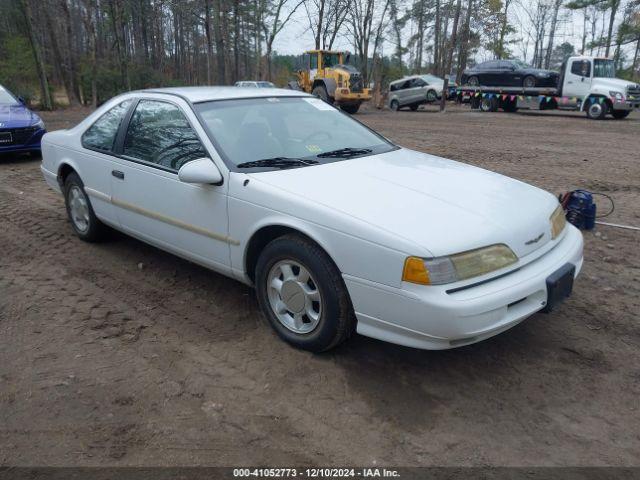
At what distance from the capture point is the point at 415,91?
27422mm

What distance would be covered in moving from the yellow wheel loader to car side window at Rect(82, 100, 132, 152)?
62.2 feet

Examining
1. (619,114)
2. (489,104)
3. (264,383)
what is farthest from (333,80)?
(264,383)

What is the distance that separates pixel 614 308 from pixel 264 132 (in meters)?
2.82

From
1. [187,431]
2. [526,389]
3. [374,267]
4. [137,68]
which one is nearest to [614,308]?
[526,389]

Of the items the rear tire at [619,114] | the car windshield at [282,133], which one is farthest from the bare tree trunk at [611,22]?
the car windshield at [282,133]

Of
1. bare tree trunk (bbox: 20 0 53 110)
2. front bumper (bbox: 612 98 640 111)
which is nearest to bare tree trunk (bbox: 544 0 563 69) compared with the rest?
front bumper (bbox: 612 98 640 111)

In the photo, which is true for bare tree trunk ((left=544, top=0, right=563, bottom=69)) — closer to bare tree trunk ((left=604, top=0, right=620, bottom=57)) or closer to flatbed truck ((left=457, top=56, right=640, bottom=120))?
bare tree trunk ((left=604, top=0, right=620, bottom=57))

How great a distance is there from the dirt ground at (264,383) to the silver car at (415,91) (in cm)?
2399

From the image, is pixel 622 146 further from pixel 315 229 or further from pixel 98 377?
pixel 98 377

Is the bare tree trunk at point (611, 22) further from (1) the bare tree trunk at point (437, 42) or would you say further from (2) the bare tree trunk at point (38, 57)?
(2) the bare tree trunk at point (38, 57)

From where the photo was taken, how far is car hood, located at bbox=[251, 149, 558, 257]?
9.21ft

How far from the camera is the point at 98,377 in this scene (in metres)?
3.08

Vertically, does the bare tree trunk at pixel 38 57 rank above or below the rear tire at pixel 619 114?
above

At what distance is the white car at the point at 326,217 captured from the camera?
273 centimetres
